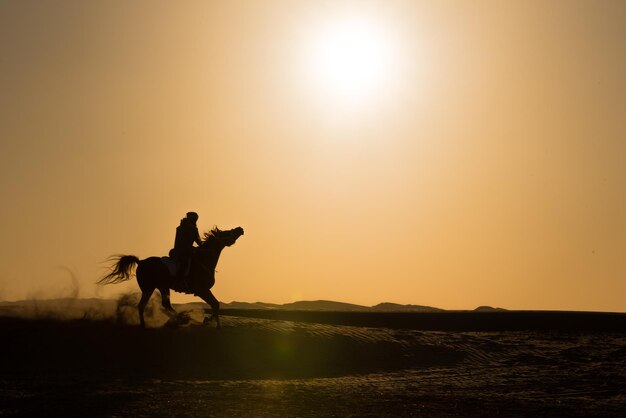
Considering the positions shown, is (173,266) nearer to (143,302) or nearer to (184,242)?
(184,242)

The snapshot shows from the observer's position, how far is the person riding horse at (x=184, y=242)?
72.7ft

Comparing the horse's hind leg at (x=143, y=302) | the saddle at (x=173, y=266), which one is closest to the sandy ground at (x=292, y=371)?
the horse's hind leg at (x=143, y=302)

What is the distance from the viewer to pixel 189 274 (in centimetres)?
2228

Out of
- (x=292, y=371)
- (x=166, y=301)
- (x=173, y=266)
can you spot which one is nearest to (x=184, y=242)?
(x=173, y=266)

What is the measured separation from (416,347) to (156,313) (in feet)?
21.3

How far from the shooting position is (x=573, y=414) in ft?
52.2

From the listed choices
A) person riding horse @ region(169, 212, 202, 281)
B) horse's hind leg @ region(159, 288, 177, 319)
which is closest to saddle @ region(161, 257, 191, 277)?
person riding horse @ region(169, 212, 202, 281)

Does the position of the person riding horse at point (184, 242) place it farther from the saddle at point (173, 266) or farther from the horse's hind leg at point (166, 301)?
the horse's hind leg at point (166, 301)

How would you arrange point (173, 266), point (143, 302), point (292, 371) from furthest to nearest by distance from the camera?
1. point (143, 302)
2. point (173, 266)
3. point (292, 371)

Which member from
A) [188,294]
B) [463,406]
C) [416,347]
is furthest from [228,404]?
[416,347]

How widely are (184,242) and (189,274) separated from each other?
757 mm

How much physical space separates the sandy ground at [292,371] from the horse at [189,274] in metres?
0.75

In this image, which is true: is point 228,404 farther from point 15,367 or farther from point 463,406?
point 15,367

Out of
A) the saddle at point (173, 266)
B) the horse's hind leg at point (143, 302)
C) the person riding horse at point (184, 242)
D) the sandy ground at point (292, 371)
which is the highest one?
the person riding horse at point (184, 242)
